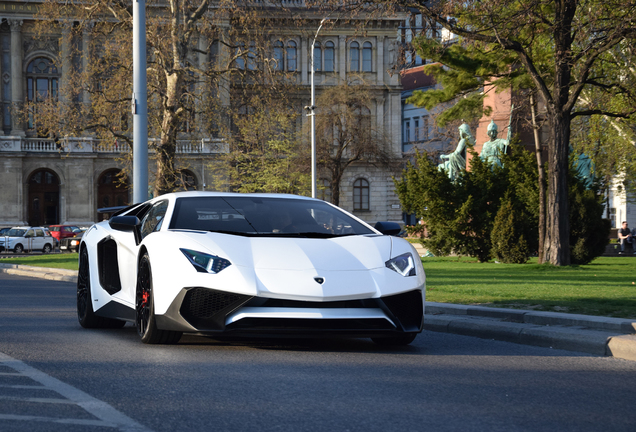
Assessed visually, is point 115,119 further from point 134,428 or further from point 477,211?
point 134,428

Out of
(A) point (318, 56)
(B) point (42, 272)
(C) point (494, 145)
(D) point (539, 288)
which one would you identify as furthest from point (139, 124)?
(A) point (318, 56)

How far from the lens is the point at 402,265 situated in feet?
25.2

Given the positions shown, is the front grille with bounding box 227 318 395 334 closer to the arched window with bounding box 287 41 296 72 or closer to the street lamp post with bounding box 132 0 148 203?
the street lamp post with bounding box 132 0 148 203

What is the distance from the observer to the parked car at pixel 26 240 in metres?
52.9

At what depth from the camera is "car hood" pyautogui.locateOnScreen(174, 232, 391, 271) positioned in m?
7.34

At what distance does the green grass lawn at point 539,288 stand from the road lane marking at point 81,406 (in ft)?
19.4

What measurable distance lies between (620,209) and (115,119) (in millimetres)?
50878

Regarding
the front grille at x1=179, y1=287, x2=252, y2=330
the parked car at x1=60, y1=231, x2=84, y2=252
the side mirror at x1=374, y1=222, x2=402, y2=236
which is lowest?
the parked car at x1=60, y1=231, x2=84, y2=252

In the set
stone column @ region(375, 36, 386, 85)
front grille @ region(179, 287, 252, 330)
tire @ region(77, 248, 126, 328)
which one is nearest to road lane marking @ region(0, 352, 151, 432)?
front grille @ region(179, 287, 252, 330)

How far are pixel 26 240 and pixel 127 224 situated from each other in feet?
154

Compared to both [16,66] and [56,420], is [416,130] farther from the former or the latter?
[56,420]

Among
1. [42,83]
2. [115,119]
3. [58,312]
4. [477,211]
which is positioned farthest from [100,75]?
[42,83]

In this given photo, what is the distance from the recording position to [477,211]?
25312 mm

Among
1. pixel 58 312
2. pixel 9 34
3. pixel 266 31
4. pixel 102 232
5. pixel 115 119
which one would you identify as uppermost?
pixel 9 34
